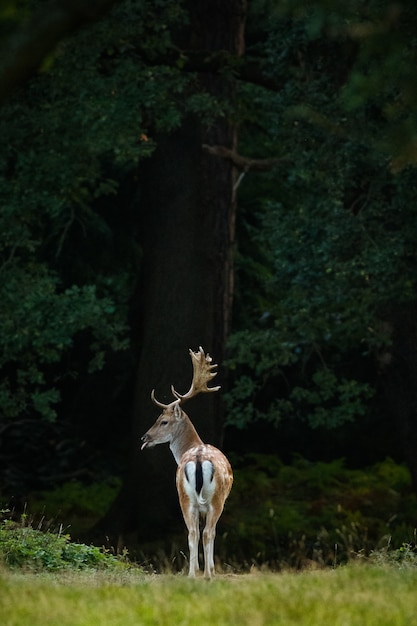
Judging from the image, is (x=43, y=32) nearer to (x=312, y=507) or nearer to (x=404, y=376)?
(x=404, y=376)

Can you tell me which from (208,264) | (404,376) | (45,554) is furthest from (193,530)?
(208,264)

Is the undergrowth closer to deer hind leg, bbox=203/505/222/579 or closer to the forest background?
deer hind leg, bbox=203/505/222/579

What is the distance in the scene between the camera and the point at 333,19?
845 cm

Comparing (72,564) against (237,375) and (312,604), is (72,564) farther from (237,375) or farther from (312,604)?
(237,375)

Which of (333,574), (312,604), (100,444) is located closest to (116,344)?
(100,444)

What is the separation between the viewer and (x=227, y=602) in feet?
24.8

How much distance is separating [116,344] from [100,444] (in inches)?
220

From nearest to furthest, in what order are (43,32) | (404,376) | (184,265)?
(43,32), (404,376), (184,265)

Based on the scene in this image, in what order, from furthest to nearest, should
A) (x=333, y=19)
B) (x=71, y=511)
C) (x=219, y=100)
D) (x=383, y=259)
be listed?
(x=71, y=511), (x=219, y=100), (x=383, y=259), (x=333, y=19)

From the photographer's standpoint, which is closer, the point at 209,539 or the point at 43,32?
the point at 43,32

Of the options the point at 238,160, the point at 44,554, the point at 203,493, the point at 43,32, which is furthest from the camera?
the point at 238,160

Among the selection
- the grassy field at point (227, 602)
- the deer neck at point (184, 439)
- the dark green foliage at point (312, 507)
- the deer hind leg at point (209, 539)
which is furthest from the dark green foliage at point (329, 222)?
the grassy field at point (227, 602)

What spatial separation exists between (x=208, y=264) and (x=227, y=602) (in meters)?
11.6

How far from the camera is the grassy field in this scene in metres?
7.04
